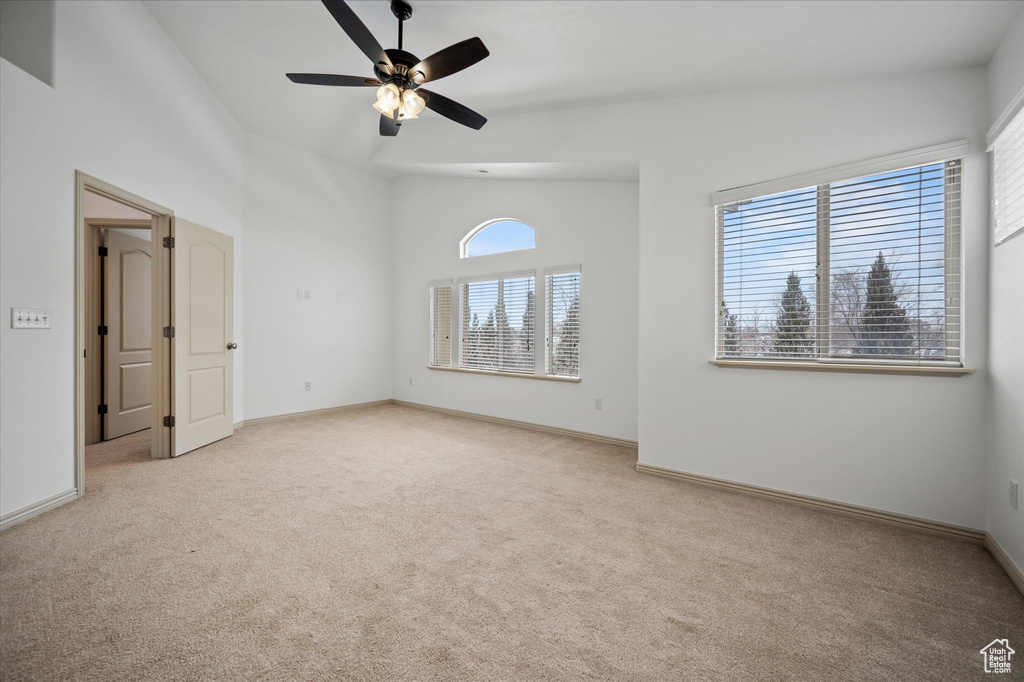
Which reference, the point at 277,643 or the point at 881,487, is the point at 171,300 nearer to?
the point at 277,643

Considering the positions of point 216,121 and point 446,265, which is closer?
point 216,121

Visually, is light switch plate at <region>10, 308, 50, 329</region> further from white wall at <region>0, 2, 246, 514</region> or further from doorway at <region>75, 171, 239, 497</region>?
doorway at <region>75, 171, 239, 497</region>

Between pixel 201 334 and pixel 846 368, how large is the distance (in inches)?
215

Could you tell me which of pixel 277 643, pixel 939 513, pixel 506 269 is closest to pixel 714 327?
pixel 939 513

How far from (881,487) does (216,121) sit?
6.61 metres

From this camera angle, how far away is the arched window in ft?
17.8

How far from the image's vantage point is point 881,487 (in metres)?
2.74

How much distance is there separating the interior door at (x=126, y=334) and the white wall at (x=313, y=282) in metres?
1.08

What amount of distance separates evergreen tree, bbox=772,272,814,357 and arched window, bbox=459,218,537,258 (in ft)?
9.31

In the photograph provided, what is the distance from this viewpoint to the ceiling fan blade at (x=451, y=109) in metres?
3.00

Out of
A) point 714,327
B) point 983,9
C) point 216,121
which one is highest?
point 216,121

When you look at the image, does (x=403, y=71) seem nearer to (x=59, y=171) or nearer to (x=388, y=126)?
(x=388, y=126)

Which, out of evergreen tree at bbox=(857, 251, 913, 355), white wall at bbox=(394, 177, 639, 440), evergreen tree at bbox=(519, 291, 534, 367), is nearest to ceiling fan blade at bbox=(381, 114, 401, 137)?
white wall at bbox=(394, 177, 639, 440)

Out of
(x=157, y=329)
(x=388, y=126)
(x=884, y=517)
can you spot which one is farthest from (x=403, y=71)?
(x=884, y=517)
